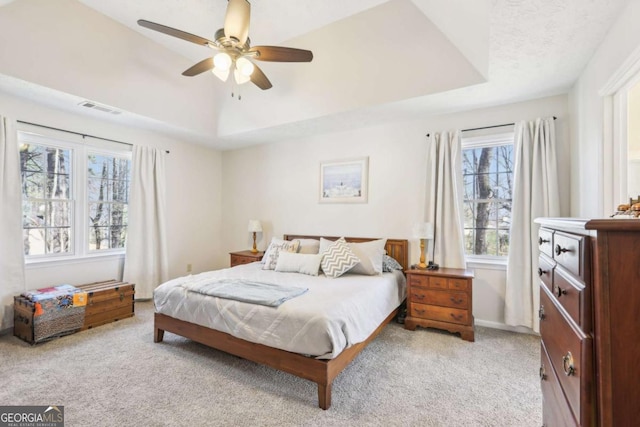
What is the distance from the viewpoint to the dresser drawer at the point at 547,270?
1.19m

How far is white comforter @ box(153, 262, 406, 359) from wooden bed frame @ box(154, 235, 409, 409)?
63 millimetres

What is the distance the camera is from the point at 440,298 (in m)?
3.12

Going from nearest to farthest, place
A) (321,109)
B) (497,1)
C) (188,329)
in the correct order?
(497,1) → (188,329) → (321,109)

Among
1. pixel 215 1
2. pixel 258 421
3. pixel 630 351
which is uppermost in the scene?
pixel 215 1

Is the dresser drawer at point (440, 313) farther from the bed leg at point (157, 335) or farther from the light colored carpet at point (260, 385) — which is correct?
the bed leg at point (157, 335)

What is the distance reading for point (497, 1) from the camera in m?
1.80

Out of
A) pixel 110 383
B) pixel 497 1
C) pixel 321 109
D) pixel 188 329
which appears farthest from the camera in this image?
pixel 321 109

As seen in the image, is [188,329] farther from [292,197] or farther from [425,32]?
[425,32]

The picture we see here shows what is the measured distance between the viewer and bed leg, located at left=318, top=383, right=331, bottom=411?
195cm

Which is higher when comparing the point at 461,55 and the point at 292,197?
the point at 461,55

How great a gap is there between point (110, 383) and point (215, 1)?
11.4 ft

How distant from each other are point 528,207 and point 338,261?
210cm

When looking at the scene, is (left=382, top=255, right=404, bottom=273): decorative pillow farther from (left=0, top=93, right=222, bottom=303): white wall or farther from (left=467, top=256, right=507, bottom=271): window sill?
(left=0, top=93, right=222, bottom=303): white wall

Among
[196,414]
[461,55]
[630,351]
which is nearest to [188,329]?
[196,414]
